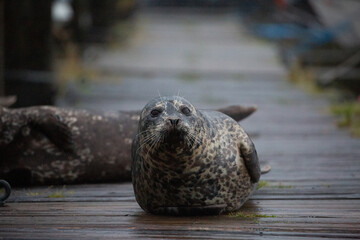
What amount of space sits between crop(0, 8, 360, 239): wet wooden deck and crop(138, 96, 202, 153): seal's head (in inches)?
19.3

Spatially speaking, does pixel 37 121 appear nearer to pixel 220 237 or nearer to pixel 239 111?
pixel 239 111

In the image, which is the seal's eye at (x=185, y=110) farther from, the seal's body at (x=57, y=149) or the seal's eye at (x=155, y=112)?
the seal's body at (x=57, y=149)

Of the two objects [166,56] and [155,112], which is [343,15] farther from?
[155,112]

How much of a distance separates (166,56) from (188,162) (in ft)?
43.4

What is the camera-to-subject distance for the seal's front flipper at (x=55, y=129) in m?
5.71

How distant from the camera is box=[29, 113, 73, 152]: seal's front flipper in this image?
18.7 feet

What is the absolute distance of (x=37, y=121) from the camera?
5.73 meters

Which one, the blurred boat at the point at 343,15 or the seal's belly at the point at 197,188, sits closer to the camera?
the seal's belly at the point at 197,188

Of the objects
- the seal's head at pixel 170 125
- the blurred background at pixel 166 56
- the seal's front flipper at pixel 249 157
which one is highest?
the seal's head at pixel 170 125

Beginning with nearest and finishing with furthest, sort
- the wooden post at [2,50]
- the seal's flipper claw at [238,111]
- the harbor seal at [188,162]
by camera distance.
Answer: the harbor seal at [188,162] → the seal's flipper claw at [238,111] → the wooden post at [2,50]

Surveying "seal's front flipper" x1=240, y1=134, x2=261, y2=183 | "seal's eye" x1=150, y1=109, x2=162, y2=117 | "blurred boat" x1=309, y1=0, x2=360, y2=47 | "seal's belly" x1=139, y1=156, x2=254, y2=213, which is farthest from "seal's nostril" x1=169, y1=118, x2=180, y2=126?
"blurred boat" x1=309, y1=0, x2=360, y2=47

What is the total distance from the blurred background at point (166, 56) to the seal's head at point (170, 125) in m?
1.16

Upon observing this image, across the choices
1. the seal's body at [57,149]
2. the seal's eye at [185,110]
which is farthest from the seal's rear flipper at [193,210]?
the seal's body at [57,149]

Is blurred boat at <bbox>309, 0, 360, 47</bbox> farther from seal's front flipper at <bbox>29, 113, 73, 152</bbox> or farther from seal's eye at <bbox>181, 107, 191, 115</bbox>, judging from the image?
seal's eye at <bbox>181, 107, 191, 115</bbox>
